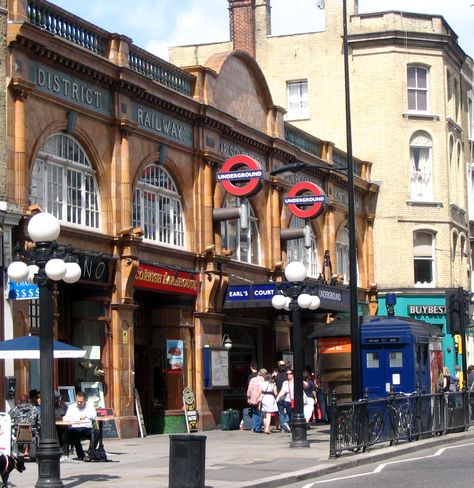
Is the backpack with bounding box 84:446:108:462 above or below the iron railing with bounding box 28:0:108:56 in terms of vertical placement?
below

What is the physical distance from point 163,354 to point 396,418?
7.92 meters

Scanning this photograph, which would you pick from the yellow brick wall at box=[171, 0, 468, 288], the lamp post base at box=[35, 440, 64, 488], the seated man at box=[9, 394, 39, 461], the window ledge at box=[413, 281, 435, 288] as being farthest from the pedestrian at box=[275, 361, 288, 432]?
the window ledge at box=[413, 281, 435, 288]

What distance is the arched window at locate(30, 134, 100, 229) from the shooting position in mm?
26156

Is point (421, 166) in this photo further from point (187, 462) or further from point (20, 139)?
point (187, 462)

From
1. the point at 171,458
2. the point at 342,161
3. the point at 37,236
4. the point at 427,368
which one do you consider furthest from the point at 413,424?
the point at 342,161

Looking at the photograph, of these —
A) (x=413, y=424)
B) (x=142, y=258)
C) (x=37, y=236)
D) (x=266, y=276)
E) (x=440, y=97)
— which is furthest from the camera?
(x=440, y=97)

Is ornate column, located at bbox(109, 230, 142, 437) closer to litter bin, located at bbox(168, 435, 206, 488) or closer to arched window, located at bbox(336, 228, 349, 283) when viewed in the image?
litter bin, located at bbox(168, 435, 206, 488)

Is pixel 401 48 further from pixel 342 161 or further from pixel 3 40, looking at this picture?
pixel 3 40

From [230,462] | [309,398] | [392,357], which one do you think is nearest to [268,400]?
[309,398]

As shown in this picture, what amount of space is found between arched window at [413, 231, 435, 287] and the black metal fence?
17.3 metres

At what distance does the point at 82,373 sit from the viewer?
28000 mm

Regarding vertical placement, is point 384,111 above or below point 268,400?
above

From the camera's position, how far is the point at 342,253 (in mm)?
45969

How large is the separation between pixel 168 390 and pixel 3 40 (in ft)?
35.9
